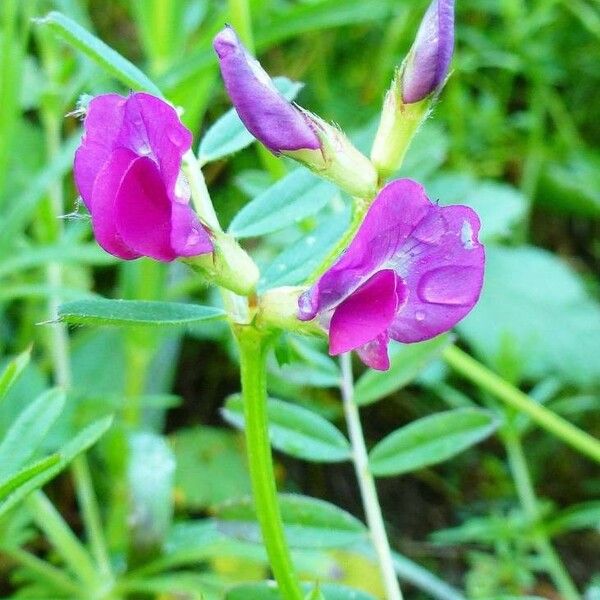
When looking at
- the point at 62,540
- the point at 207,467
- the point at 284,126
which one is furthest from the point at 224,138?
the point at 207,467

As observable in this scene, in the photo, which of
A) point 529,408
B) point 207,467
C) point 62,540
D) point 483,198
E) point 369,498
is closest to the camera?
point 369,498

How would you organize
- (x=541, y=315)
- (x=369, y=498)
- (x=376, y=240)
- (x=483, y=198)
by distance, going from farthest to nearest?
(x=541, y=315), (x=483, y=198), (x=369, y=498), (x=376, y=240)

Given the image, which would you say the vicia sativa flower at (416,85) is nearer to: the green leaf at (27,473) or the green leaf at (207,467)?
the green leaf at (27,473)

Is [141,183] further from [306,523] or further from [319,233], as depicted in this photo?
[306,523]

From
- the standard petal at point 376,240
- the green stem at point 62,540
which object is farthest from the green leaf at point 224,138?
the green stem at point 62,540

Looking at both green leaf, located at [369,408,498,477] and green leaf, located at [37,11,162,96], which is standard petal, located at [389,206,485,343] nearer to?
green leaf, located at [37,11,162,96]

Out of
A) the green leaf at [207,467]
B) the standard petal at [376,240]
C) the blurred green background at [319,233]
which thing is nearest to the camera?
the standard petal at [376,240]

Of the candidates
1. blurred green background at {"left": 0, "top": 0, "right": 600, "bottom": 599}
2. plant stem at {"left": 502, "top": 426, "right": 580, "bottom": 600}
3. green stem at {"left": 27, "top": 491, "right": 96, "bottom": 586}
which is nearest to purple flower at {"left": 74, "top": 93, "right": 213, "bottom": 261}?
blurred green background at {"left": 0, "top": 0, "right": 600, "bottom": 599}
